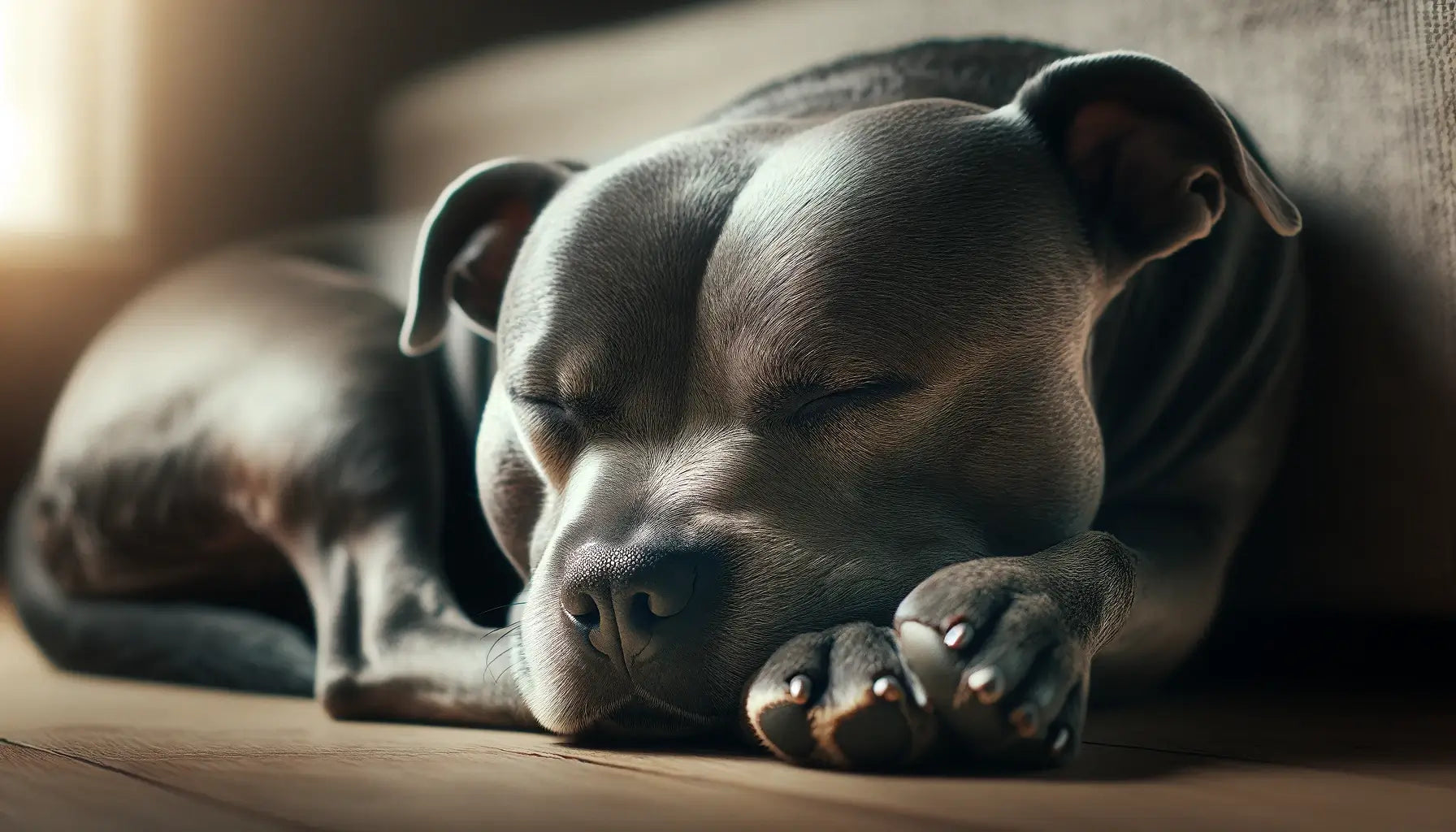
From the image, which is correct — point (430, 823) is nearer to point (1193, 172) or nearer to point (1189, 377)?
point (1193, 172)

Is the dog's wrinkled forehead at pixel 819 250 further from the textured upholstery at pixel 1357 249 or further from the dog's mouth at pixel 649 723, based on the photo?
the textured upholstery at pixel 1357 249

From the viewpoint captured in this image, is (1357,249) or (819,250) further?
(1357,249)

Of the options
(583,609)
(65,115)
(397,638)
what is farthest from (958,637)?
(65,115)

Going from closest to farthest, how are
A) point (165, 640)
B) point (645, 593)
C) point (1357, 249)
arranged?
point (645, 593) → point (1357, 249) → point (165, 640)

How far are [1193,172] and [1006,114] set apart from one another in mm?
197

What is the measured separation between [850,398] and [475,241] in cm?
71

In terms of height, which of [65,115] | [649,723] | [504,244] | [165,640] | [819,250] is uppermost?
[819,250]

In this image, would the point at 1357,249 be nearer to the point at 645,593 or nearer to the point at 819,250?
the point at 819,250

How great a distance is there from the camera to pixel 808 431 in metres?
1.28

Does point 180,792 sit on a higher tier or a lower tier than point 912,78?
lower

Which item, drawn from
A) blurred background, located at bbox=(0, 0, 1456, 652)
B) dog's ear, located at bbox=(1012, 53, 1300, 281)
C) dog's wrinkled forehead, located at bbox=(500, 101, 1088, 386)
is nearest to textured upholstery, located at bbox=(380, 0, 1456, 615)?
blurred background, located at bbox=(0, 0, 1456, 652)

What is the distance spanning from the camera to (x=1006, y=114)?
143 centimetres

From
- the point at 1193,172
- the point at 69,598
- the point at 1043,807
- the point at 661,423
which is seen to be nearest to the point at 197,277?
the point at 69,598

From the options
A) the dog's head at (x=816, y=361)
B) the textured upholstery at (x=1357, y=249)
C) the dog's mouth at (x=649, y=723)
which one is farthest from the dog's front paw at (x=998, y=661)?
the textured upholstery at (x=1357, y=249)
